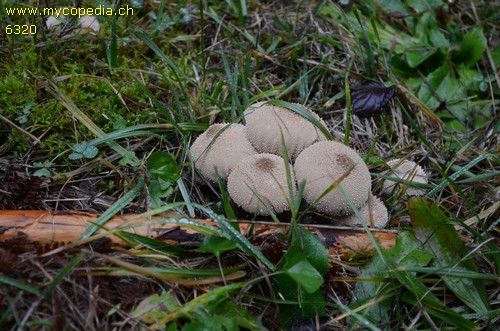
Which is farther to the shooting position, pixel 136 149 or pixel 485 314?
pixel 136 149

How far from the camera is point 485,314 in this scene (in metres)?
2.11

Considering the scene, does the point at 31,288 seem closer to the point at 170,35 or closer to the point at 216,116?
the point at 216,116

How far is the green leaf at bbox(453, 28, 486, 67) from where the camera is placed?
3670 millimetres

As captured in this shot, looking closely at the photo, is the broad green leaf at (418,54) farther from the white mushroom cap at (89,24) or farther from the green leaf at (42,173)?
the green leaf at (42,173)

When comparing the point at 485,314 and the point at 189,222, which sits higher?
the point at 189,222

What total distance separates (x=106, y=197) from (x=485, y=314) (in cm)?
189

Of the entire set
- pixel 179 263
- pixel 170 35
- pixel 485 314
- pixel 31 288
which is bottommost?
pixel 485 314

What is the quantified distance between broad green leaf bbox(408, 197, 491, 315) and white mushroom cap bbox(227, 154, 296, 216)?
62 cm

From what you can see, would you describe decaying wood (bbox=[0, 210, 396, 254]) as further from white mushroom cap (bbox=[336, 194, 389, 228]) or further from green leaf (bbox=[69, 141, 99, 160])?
green leaf (bbox=[69, 141, 99, 160])

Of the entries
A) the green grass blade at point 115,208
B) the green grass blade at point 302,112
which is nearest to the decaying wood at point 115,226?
the green grass blade at point 115,208

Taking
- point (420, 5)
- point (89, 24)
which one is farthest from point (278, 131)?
point (420, 5)

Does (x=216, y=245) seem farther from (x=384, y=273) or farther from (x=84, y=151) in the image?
(x=84, y=151)

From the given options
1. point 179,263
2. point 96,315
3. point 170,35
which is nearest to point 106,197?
point 179,263

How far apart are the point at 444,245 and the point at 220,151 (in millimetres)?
1204
